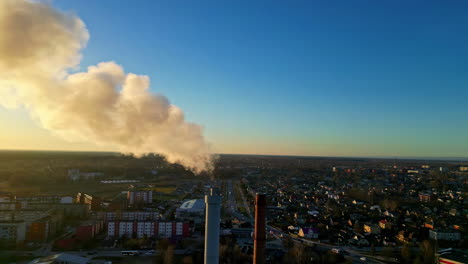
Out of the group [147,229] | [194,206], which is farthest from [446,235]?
[147,229]

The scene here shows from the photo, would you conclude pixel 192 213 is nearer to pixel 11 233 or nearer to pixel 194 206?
pixel 194 206

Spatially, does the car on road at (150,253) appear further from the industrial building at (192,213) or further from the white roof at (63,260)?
the industrial building at (192,213)

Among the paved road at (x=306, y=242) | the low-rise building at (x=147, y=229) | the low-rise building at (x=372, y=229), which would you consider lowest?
the paved road at (x=306, y=242)

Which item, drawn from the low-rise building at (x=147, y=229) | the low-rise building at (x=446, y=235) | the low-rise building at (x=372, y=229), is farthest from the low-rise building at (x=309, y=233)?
the low-rise building at (x=147, y=229)

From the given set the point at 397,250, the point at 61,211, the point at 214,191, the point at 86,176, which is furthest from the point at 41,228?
the point at 86,176

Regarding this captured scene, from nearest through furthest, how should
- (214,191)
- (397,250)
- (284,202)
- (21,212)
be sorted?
(214,191) → (397,250) → (21,212) → (284,202)

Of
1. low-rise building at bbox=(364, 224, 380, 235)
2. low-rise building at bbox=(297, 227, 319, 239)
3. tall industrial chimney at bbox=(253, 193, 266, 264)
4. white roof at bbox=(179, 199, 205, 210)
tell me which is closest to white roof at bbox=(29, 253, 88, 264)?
tall industrial chimney at bbox=(253, 193, 266, 264)

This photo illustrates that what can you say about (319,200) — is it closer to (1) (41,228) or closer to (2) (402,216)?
(2) (402,216)

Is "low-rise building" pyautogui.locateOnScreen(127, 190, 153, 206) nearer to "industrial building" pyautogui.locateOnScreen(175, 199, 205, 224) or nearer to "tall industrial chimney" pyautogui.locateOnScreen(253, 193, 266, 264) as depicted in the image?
"industrial building" pyautogui.locateOnScreen(175, 199, 205, 224)
